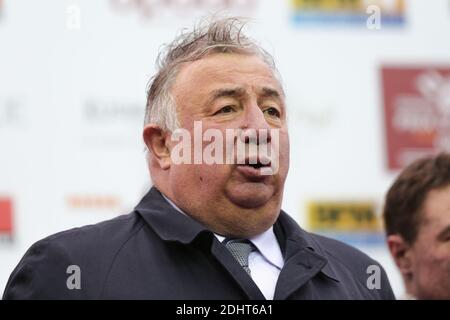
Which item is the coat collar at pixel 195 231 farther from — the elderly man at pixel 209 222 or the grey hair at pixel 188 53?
the grey hair at pixel 188 53

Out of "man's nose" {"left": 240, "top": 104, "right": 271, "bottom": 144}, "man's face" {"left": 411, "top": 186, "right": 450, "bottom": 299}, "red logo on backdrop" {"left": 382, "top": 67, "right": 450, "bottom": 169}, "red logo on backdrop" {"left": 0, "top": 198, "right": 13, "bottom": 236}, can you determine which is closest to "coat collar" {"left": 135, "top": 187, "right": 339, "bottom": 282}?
"man's nose" {"left": 240, "top": 104, "right": 271, "bottom": 144}

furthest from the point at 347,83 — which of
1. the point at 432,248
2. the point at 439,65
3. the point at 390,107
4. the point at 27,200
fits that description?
the point at 432,248

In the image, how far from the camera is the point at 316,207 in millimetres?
4391

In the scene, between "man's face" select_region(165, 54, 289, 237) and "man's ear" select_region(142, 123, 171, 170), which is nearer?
"man's face" select_region(165, 54, 289, 237)

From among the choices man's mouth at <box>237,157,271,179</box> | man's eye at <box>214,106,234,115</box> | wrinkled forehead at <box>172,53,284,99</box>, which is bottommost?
man's mouth at <box>237,157,271,179</box>

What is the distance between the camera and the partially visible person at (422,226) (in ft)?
Result: 8.09

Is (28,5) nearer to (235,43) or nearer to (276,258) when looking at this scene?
(235,43)

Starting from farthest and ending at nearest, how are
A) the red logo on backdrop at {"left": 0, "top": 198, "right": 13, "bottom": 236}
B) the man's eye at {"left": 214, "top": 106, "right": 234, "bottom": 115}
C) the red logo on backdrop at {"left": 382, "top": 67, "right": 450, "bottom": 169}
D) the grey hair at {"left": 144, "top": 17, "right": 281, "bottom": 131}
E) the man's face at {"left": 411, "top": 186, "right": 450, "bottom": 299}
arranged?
the red logo on backdrop at {"left": 382, "top": 67, "right": 450, "bottom": 169} → the red logo on backdrop at {"left": 0, "top": 198, "right": 13, "bottom": 236} → the man's face at {"left": 411, "top": 186, "right": 450, "bottom": 299} → the grey hair at {"left": 144, "top": 17, "right": 281, "bottom": 131} → the man's eye at {"left": 214, "top": 106, "right": 234, "bottom": 115}

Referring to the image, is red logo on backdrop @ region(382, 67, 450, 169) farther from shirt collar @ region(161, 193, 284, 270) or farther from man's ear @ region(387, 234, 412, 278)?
shirt collar @ region(161, 193, 284, 270)

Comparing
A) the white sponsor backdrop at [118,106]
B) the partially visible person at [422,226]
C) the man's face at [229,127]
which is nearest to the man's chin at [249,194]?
the man's face at [229,127]

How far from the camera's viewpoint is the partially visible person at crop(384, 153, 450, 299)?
8.09ft

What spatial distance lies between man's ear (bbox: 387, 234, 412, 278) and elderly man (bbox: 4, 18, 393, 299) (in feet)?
1.01

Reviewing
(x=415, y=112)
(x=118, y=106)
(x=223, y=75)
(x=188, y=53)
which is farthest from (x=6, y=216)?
(x=223, y=75)

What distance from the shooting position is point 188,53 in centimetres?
221
